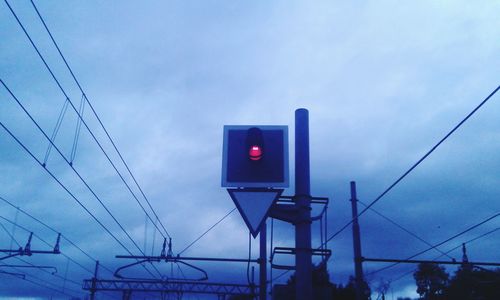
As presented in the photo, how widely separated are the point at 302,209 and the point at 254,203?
27.2 inches

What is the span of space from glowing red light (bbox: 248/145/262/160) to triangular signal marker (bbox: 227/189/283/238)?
39cm

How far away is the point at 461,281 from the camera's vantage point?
2147 inches

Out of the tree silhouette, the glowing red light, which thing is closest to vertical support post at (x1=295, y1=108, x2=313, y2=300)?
the glowing red light

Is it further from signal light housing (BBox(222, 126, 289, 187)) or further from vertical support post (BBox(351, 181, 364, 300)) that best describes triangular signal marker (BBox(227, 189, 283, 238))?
vertical support post (BBox(351, 181, 364, 300))

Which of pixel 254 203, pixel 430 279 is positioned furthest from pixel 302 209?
pixel 430 279

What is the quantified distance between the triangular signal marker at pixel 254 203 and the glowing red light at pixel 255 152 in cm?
39

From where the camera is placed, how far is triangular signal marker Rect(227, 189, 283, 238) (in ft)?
16.6

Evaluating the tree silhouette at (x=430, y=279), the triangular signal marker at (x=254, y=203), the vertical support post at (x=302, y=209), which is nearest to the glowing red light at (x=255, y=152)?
the triangular signal marker at (x=254, y=203)

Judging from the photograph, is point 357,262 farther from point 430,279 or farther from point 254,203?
point 430,279

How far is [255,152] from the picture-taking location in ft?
17.3

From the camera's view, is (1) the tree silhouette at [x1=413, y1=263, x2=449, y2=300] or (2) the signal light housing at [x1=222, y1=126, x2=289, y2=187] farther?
(1) the tree silhouette at [x1=413, y1=263, x2=449, y2=300]

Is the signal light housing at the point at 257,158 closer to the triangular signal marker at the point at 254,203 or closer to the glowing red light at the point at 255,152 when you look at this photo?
the glowing red light at the point at 255,152

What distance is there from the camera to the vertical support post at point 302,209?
5.18 meters

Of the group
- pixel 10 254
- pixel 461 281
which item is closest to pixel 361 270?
pixel 10 254
